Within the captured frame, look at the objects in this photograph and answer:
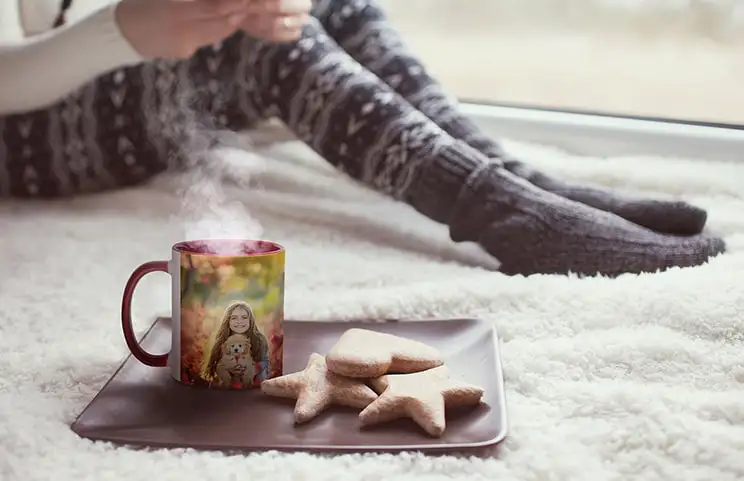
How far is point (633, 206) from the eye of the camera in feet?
3.30

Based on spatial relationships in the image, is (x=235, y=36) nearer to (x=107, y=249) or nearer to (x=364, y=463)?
(x=107, y=249)

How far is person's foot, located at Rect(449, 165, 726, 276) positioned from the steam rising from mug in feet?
0.85

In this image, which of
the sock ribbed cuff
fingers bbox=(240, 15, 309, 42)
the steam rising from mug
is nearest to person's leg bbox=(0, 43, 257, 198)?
the steam rising from mug

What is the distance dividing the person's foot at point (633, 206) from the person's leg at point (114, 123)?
0.36 m

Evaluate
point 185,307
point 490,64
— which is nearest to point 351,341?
point 185,307

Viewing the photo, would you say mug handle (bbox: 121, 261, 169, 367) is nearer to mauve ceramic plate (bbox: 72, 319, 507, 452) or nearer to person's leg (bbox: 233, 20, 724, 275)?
mauve ceramic plate (bbox: 72, 319, 507, 452)

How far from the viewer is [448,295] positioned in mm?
764

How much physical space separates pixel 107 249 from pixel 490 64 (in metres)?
0.85

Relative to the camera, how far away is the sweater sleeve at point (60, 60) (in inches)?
40.6

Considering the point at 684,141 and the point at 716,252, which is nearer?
the point at 716,252

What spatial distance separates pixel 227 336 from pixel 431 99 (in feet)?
2.06

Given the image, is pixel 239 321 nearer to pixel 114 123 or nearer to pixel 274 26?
pixel 274 26

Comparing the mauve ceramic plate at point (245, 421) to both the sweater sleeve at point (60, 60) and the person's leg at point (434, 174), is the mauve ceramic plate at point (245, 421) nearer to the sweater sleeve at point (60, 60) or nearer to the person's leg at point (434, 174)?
the person's leg at point (434, 174)

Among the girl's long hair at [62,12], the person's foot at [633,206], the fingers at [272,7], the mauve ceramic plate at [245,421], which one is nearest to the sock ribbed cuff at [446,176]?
the person's foot at [633,206]
